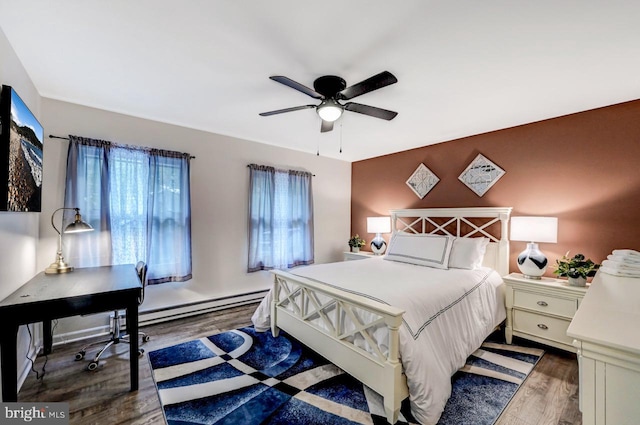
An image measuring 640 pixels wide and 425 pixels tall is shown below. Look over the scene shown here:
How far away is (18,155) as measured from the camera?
1857mm

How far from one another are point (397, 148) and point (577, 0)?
119 inches

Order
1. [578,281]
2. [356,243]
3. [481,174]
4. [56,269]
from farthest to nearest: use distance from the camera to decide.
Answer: [356,243], [481,174], [578,281], [56,269]

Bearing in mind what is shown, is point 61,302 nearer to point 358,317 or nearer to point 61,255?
point 61,255

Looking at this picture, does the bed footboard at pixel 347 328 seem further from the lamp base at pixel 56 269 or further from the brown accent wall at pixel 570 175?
the brown accent wall at pixel 570 175

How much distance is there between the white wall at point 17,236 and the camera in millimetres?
1795

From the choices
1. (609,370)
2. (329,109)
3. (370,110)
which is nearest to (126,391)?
(329,109)

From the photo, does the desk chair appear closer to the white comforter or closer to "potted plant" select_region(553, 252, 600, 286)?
the white comforter

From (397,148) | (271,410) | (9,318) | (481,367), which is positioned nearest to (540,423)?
(481,367)

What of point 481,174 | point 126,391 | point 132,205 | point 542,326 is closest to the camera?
point 126,391

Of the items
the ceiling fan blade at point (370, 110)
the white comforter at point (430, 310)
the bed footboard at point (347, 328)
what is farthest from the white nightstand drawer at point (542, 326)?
the ceiling fan blade at point (370, 110)

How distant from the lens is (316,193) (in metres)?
4.87

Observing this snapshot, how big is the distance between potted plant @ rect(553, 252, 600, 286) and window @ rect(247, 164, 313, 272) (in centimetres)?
322

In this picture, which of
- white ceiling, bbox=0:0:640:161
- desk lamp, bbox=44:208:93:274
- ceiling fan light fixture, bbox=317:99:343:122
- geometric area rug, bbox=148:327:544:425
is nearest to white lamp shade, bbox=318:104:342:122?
ceiling fan light fixture, bbox=317:99:343:122

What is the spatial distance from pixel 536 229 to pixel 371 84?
238cm
